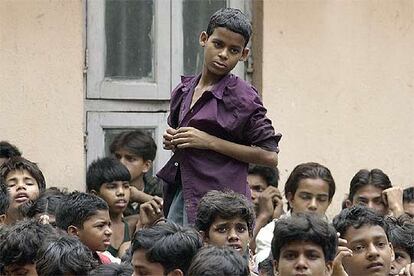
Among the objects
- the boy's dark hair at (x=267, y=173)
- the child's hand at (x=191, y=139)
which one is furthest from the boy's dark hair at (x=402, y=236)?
the child's hand at (x=191, y=139)

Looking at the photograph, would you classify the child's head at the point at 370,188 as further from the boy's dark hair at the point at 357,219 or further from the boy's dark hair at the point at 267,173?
the boy's dark hair at the point at 357,219

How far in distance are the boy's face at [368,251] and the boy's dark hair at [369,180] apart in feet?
4.43

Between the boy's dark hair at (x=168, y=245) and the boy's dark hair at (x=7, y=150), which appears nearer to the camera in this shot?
the boy's dark hair at (x=168, y=245)

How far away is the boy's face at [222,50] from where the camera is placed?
7598 millimetres

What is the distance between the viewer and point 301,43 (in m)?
9.87

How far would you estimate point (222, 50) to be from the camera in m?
7.60

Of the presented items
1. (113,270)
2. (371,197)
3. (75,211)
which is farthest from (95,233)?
(371,197)

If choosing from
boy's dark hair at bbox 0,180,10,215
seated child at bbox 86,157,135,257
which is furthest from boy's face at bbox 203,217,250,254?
seated child at bbox 86,157,135,257

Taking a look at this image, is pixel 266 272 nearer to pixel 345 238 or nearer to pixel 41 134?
pixel 345 238

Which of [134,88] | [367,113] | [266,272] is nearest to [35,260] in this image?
[266,272]

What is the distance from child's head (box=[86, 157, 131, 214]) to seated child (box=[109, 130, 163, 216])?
1.16 feet

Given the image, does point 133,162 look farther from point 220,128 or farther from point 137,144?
point 220,128

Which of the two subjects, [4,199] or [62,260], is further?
[4,199]

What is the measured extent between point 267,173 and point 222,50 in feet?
6.15
